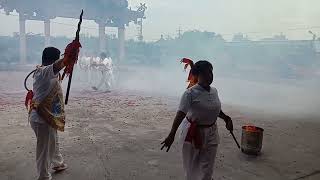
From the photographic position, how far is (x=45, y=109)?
144 inches

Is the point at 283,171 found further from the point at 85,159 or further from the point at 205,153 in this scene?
the point at 85,159

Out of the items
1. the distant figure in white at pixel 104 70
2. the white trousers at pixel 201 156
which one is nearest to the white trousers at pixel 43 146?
the white trousers at pixel 201 156

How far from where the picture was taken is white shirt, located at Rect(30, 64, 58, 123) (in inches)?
139

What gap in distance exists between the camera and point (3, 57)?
2531 centimetres

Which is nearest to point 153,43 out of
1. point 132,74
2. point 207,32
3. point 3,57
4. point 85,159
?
point 207,32

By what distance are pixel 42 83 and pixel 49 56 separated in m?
0.35

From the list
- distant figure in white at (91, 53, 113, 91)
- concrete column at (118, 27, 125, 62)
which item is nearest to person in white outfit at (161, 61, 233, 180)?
distant figure in white at (91, 53, 113, 91)

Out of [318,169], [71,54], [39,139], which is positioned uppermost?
[71,54]

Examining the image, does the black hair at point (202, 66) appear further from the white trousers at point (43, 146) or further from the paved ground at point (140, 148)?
the white trousers at point (43, 146)

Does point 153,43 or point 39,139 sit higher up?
point 153,43

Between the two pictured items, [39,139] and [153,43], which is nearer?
[39,139]

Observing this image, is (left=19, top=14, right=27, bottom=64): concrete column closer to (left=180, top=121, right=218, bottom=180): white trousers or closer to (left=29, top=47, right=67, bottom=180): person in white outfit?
(left=29, top=47, right=67, bottom=180): person in white outfit

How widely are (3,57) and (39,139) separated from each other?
2474cm

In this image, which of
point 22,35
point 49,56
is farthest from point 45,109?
point 22,35
